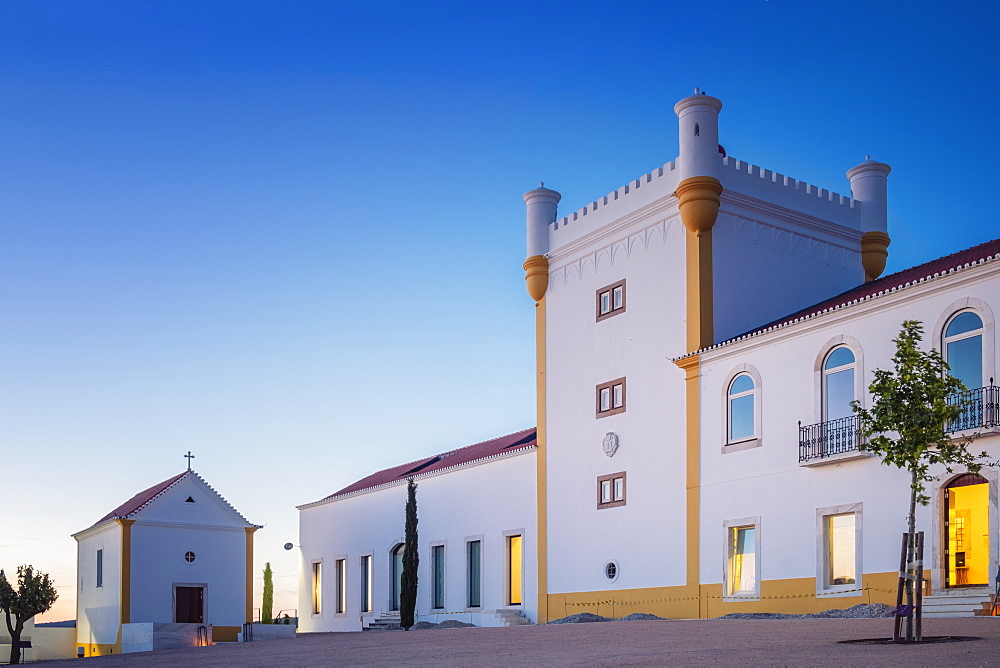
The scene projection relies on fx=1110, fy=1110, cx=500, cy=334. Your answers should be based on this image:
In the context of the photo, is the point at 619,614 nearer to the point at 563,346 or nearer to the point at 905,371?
the point at 563,346

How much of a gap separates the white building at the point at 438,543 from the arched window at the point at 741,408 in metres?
8.25

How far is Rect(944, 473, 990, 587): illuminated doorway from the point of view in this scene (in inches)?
802

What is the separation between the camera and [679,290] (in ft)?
89.3

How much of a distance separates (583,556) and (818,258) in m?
9.98

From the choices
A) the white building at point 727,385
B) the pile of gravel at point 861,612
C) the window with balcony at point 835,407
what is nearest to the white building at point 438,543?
the white building at point 727,385

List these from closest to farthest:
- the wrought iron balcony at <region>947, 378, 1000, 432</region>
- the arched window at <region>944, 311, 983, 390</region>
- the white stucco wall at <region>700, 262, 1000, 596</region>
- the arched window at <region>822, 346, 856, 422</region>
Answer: the wrought iron balcony at <region>947, 378, 1000, 432</region> → the arched window at <region>944, 311, 983, 390</region> → the white stucco wall at <region>700, 262, 1000, 596</region> → the arched window at <region>822, 346, 856, 422</region>

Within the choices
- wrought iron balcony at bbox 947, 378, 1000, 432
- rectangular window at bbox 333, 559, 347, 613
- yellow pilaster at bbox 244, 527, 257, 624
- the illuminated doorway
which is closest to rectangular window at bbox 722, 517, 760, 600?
the illuminated doorway

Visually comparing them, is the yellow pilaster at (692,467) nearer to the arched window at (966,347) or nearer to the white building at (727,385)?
the white building at (727,385)

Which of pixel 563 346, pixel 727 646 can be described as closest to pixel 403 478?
pixel 563 346

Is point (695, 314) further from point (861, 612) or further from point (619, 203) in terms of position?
point (861, 612)

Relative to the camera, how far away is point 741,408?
2500 cm

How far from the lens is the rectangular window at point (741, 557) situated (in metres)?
24.3

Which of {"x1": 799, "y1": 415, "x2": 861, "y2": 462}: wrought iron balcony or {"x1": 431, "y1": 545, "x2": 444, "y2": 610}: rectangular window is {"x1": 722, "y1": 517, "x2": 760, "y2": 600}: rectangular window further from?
{"x1": 431, "y1": 545, "x2": 444, "y2": 610}: rectangular window

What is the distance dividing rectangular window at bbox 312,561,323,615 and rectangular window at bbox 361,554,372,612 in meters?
3.53
